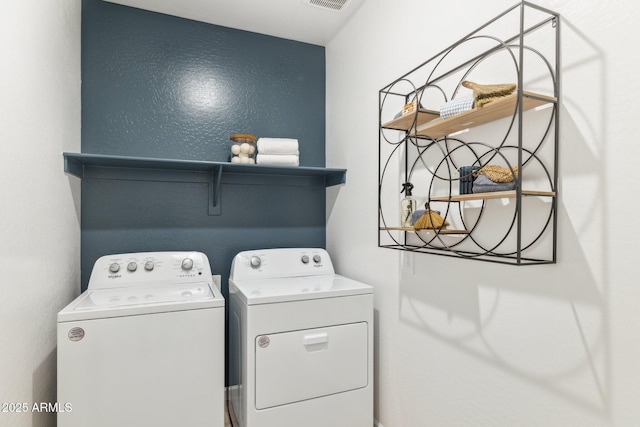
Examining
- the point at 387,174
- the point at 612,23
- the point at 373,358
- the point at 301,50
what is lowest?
the point at 373,358

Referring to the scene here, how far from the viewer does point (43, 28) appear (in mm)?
1447

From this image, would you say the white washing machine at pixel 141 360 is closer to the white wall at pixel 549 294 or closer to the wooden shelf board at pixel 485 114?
the white wall at pixel 549 294

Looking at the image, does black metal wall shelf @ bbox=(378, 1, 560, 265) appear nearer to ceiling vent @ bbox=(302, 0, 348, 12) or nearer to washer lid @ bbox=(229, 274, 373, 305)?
washer lid @ bbox=(229, 274, 373, 305)

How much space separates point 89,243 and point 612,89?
7.97ft

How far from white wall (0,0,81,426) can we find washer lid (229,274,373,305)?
82 centimetres

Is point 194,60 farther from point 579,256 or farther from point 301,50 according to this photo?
point 579,256

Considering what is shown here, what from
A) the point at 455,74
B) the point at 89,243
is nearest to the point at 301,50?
the point at 455,74

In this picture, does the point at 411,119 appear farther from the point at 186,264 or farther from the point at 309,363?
the point at 186,264

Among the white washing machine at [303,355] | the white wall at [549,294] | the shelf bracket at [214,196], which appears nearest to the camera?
the white wall at [549,294]

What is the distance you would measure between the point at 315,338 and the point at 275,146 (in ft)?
3.85

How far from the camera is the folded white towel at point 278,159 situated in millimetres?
2215

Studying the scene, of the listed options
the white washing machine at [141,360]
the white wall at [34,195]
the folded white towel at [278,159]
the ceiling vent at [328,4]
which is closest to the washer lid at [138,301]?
the white washing machine at [141,360]

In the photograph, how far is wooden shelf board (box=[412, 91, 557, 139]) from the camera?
3.29 ft

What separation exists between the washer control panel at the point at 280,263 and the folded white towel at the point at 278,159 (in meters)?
0.55
